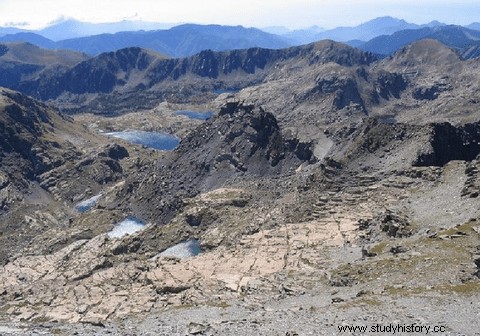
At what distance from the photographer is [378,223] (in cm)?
8425

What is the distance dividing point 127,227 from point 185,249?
34.6 metres

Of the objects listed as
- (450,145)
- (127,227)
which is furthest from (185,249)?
(450,145)

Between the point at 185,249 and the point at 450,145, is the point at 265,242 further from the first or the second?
the point at 450,145

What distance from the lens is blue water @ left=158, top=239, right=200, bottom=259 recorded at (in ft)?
373

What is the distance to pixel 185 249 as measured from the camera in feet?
382

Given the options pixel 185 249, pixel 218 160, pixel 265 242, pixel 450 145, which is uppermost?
pixel 450 145

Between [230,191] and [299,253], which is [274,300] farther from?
[230,191]

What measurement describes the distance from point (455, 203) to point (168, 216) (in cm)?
7901

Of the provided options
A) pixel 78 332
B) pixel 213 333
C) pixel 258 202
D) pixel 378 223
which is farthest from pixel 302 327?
pixel 258 202

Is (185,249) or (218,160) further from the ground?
(218,160)

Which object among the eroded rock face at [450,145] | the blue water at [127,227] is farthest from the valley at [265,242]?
the blue water at [127,227]

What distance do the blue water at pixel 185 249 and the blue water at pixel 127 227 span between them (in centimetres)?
2484

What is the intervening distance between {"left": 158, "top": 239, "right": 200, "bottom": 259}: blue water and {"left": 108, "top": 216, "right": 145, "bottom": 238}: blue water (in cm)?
2484

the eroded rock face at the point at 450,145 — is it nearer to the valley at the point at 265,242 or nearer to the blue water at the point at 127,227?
the valley at the point at 265,242
